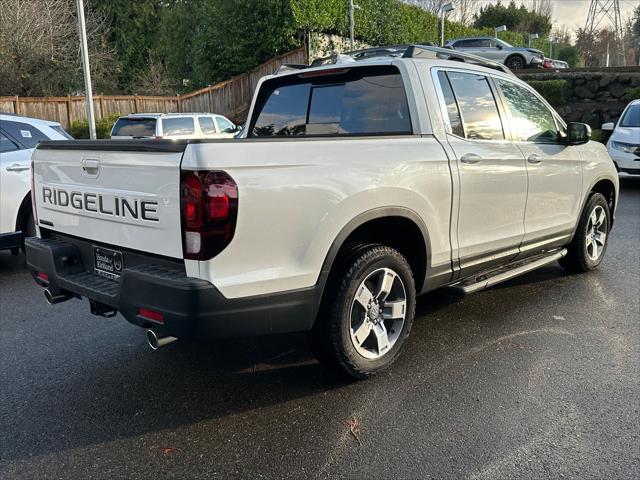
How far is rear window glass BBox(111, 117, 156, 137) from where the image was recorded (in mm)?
13570

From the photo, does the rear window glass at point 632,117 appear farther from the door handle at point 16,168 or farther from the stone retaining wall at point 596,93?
the door handle at point 16,168

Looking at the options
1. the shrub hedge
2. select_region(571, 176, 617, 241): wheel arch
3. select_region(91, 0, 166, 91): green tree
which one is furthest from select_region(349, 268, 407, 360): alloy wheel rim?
select_region(91, 0, 166, 91): green tree

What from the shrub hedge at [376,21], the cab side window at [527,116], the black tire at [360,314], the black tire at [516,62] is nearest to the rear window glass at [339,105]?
the black tire at [360,314]

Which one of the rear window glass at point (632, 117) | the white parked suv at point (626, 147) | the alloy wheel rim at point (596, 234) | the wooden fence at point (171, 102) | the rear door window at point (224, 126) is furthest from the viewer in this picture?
the wooden fence at point (171, 102)

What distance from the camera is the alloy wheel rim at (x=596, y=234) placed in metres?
5.73

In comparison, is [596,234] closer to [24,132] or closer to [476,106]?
[476,106]

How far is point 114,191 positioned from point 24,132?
4.52 metres

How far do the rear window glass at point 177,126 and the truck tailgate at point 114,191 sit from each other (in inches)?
415

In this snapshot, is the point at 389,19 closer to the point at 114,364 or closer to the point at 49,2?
the point at 49,2

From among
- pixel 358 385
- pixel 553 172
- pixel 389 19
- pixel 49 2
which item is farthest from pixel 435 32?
pixel 358 385

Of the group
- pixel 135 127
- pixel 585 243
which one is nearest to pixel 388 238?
pixel 585 243

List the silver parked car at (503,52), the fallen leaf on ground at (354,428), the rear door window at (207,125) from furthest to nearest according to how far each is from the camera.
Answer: the silver parked car at (503,52) < the rear door window at (207,125) < the fallen leaf on ground at (354,428)

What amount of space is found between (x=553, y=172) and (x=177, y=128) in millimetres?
11144

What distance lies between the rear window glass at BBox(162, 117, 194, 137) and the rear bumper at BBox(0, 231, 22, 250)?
787 cm
